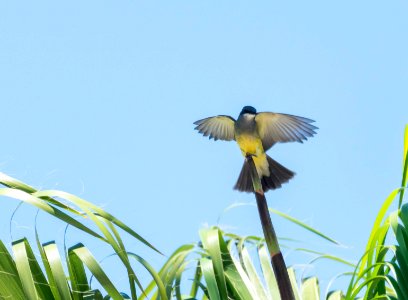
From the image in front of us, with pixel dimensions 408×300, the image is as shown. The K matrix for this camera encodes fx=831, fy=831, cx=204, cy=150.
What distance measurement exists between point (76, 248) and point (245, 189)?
1391mm

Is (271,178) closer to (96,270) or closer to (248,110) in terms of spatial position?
(248,110)

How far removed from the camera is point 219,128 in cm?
330

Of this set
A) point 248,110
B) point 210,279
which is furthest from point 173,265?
point 248,110

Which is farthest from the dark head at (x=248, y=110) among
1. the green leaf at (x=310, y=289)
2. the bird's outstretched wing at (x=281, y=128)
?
the green leaf at (x=310, y=289)

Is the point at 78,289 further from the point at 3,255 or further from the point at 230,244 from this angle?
the point at 230,244

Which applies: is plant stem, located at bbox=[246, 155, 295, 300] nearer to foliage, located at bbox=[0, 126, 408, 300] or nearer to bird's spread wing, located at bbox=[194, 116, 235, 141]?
foliage, located at bbox=[0, 126, 408, 300]

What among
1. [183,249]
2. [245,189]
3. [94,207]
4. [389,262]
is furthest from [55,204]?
[245,189]

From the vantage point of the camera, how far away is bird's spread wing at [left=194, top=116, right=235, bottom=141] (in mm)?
3268

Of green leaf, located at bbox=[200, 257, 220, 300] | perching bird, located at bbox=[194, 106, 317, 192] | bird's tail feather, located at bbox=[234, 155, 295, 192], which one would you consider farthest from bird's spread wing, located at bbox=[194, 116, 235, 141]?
green leaf, located at bbox=[200, 257, 220, 300]

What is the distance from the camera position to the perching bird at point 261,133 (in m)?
2.99

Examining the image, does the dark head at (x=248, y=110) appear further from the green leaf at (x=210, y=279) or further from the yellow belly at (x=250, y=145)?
the green leaf at (x=210, y=279)

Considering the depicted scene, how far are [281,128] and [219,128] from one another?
0.31 metres

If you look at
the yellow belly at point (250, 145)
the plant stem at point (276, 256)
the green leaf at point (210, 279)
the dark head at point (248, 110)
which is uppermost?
the dark head at point (248, 110)

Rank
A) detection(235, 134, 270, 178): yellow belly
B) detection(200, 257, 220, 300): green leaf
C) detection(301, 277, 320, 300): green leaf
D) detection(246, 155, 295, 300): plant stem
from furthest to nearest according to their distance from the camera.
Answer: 1. detection(235, 134, 270, 178): yellow belly
2. detection(301, 277, 320, 300): green leaf
3. detection(200, 257, 220, 300): green leaf
4. detection(246, 155, 295, 300): plant stem
